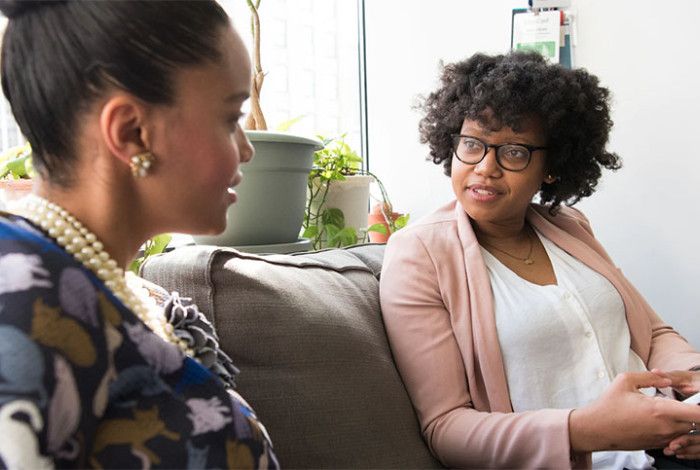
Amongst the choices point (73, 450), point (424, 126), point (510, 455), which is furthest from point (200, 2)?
point (424, 126)

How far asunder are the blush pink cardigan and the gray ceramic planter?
0.92 feet

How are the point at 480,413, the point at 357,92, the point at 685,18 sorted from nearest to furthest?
1. the point at 480,413
2. the point at 685,18
3. the point at 357,92

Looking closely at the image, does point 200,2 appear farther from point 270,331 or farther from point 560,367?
point 560,367

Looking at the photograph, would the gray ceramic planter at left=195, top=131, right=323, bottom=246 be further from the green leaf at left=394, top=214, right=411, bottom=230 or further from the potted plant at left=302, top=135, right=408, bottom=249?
the green leaf at left=394, top=214, right=411, bottom=230

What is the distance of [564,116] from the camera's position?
1.43 metres

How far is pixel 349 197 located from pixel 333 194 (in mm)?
44

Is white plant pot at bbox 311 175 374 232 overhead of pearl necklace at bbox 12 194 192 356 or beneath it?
beneath

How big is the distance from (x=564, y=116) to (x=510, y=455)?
0.74 meters

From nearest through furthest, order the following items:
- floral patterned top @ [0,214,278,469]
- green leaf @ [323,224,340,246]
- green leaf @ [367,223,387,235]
Answer: floral patterned top @ [0,214,278,469], green leaf @ [323,224,340,246], green leaf @ [367,223,387,235]

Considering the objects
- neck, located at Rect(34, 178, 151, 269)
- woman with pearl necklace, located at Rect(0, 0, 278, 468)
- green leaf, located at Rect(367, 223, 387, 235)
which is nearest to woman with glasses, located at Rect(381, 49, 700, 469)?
green leaf, located at Rect(367, 223, 387, 235)

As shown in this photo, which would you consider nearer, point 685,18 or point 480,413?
point 480,413

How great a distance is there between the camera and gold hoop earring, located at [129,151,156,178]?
2.05 ft

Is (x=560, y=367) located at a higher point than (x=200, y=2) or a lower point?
lower

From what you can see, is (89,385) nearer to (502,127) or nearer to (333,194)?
(502,127)
